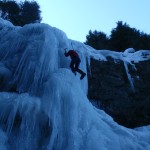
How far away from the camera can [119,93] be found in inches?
507

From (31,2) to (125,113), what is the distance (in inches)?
432

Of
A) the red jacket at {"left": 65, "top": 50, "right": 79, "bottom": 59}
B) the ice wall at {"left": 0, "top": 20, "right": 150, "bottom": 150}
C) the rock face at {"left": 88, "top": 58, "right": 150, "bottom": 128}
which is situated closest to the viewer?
the ice wall at {"left": 0, "top": 20, "right": 150, "bottom": 150}

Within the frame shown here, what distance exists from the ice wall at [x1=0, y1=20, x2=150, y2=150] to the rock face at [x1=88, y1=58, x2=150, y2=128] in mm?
1545

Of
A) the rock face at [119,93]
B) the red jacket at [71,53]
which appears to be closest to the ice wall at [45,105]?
the red jacket at [71,53]

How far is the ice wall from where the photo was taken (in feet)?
26.2

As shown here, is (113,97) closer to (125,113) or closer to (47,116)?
(125,113)

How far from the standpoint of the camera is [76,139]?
321 inches

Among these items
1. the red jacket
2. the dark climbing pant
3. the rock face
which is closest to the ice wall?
the dark climbing pant

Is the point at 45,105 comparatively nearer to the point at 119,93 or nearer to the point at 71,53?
the point at 71,53

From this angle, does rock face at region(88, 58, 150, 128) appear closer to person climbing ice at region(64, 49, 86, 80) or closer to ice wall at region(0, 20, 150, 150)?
ice wall at region(0, 20, 150, 150)

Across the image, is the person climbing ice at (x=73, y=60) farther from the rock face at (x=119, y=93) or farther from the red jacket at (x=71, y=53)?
the rock face at (x=119, y=93)

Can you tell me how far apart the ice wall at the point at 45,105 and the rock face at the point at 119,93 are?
1.54 meters

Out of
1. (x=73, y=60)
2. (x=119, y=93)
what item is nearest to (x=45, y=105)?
(x=73, y=60)

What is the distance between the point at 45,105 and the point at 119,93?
5.06 meters
